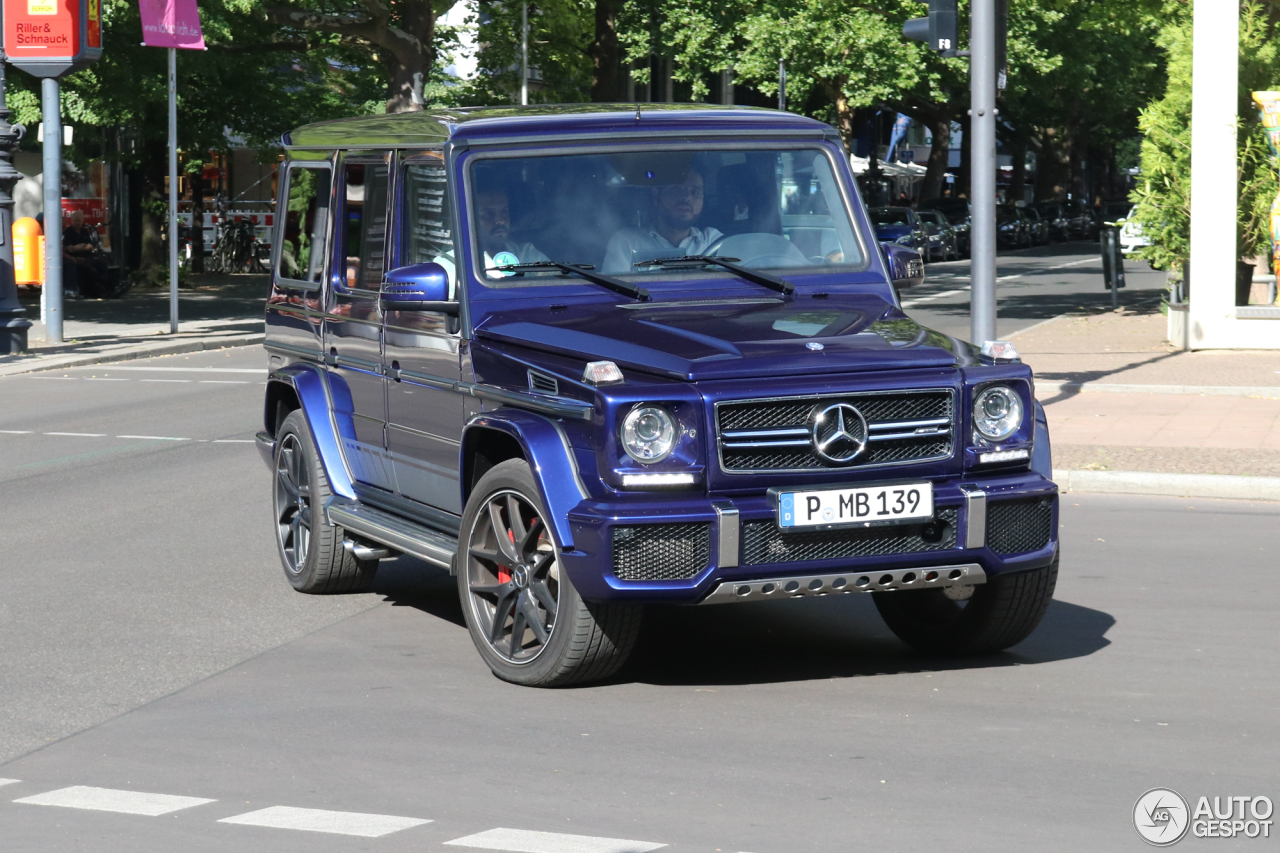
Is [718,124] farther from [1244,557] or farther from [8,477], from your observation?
[8,477]

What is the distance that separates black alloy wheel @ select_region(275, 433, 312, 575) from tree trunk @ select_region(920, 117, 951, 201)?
57106mm

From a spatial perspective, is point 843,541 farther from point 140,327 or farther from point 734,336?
point 140,327

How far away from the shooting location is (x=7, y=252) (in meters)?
22.4

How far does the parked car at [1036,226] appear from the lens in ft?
198

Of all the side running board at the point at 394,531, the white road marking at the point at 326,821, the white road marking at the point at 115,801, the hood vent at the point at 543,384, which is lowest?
the white road marking at the point at 115,801

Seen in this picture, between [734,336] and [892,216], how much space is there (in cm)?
4302

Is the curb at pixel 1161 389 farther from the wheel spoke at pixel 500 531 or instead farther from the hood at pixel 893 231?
the hood at pixel 893 231

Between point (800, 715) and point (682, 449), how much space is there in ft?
3.09

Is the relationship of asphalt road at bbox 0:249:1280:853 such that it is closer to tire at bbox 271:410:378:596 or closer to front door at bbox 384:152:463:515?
tire at bbox 271:410:378:596

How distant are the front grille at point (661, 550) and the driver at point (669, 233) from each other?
1442mm

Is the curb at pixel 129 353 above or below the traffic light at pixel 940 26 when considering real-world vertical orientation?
below

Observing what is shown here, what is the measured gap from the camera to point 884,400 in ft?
19.7

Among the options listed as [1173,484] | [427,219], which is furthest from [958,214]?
[427,219]

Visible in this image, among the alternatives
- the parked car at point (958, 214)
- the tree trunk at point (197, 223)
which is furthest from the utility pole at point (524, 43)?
the parked car at point (958, 214)
